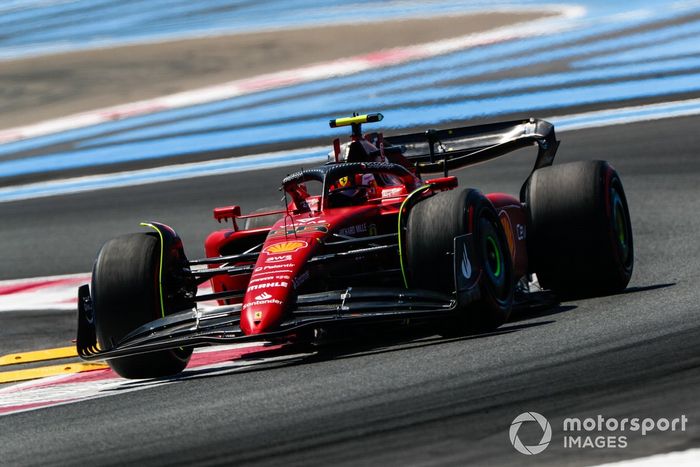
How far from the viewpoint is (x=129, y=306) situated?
7.65 metres

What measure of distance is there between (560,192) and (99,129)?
508 inches

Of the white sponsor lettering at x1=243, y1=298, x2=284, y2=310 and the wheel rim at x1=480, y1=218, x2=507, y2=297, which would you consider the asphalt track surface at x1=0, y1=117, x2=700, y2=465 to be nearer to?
the wheel rim at x1=480, y1=218, x2=507, y2=297

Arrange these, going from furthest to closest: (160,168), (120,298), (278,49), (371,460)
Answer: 1. (278,49)
2. (160,168)
3. (120,298)
4. (371,460)

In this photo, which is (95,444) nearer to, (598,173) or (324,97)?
(598,173)

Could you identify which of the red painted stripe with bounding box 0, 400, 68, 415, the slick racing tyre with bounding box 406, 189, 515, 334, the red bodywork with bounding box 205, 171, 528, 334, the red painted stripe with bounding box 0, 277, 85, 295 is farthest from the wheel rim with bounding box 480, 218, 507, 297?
the red painted stripe with bounding box 0, 277, 85, 295

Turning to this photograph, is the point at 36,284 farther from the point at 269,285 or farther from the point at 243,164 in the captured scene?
the point at 269,285

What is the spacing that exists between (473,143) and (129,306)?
3680 millimetres

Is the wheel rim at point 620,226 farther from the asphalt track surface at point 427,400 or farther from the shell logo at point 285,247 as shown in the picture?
the shell logo at point 285,247

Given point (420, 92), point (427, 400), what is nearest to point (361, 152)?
point (427, 400)

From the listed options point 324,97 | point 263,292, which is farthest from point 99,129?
point 263,292

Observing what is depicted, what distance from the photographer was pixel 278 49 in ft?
76.6

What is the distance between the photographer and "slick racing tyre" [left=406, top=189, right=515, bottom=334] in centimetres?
715

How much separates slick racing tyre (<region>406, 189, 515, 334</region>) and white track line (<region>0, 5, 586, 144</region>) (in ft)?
45.4

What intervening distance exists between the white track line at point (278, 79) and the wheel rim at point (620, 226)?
12.5 metres
